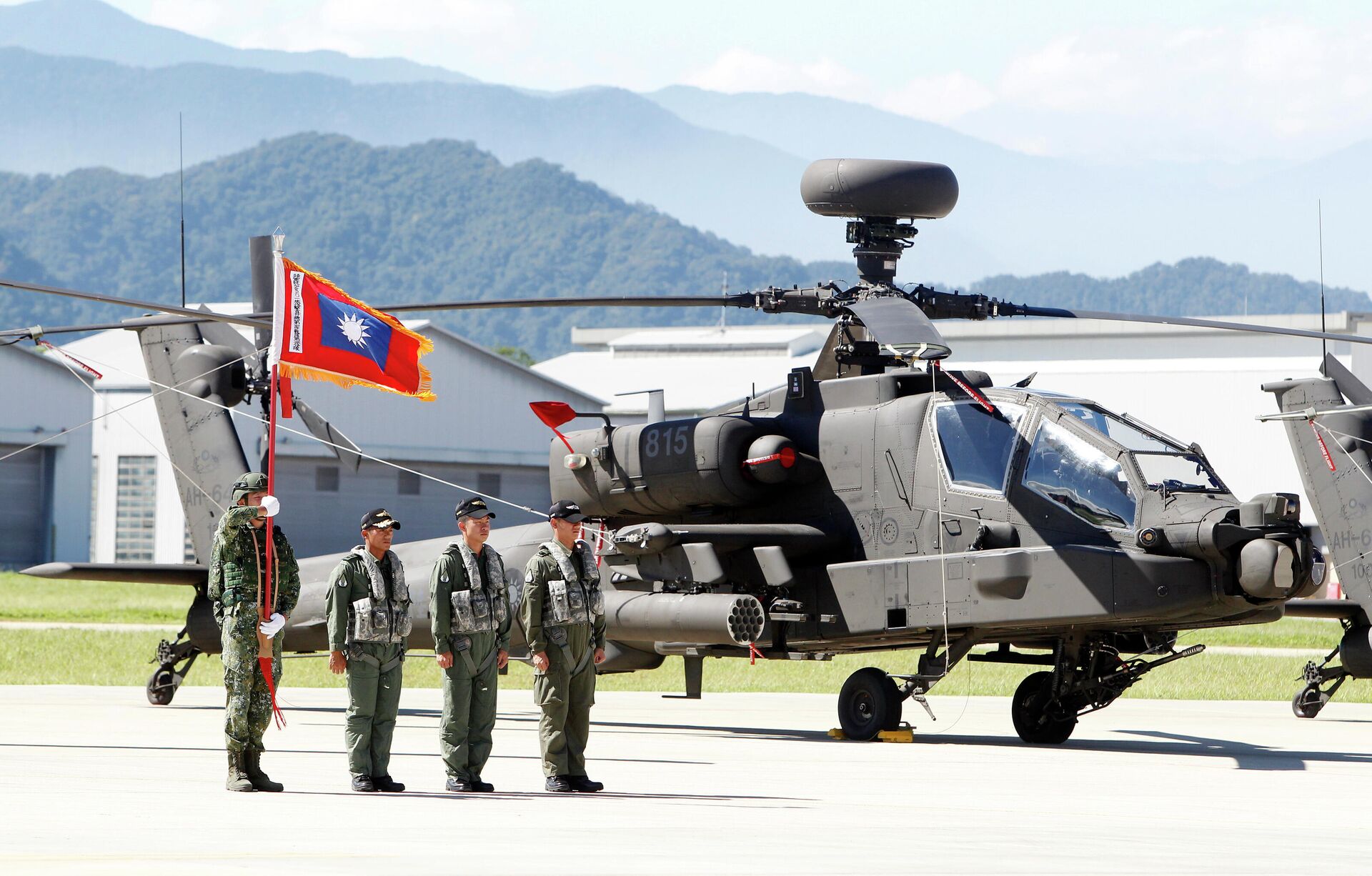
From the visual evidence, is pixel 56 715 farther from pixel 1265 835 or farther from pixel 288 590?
pixel 1265 835

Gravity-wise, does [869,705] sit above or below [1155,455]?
below

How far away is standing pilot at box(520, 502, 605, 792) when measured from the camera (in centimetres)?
1055

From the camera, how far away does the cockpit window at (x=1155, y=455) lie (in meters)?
13.8

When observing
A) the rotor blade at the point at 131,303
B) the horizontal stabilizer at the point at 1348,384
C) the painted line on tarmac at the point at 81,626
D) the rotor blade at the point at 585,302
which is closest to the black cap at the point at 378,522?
the rotor blade at the point at 131,303

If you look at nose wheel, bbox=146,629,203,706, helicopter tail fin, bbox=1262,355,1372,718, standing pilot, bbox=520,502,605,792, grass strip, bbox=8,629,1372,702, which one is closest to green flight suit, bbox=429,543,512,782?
standing pilot, bbox=520,502,605,792

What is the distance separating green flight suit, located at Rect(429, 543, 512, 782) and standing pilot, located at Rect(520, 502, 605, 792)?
0.70ft

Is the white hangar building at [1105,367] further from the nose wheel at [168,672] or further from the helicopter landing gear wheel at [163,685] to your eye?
the helicopter landing gear wheel at [163,685]

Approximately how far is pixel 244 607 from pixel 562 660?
1866 mm

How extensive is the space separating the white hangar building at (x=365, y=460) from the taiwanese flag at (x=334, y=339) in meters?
34.7

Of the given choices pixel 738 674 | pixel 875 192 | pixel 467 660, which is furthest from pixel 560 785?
pixel 738 674

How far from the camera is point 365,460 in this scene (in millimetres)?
51969

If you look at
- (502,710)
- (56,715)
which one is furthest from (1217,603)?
(56,715)

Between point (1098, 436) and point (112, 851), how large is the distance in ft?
28.8

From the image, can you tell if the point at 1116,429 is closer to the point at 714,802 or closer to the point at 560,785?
the point at 714,802
